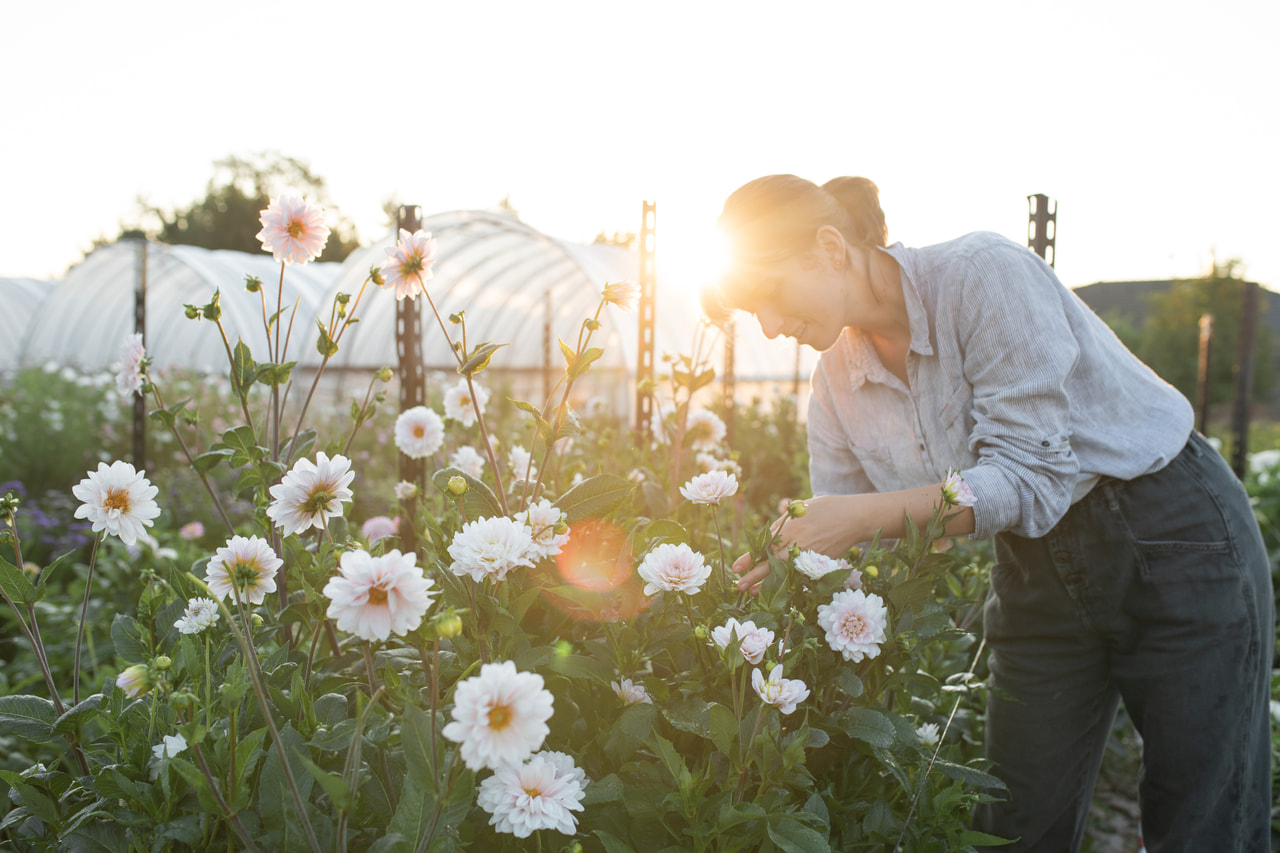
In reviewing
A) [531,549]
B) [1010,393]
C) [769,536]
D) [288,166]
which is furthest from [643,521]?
[288,166]

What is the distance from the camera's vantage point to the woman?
1239mm

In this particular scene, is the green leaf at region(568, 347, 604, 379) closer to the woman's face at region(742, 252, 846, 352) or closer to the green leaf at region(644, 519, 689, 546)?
the green leaf at region(644, 519, 689, 546)

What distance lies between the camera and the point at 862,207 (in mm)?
1454

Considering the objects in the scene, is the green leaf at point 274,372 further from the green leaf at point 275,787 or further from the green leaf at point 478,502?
the green leaf at point 275,787

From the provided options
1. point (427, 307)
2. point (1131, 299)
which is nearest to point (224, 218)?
point (427, 307)

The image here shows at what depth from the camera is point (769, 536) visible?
3.55 feet

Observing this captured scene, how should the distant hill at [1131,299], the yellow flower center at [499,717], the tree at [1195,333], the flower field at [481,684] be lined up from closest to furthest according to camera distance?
the yellow flower center at [499,717], the flower field at [481,684], the tree at [1195,333], the distant hill at [1131,299]

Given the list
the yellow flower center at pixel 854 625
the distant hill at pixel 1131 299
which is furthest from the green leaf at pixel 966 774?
the distant hill at pixel 1131 299

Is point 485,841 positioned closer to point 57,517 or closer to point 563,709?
point 563,709

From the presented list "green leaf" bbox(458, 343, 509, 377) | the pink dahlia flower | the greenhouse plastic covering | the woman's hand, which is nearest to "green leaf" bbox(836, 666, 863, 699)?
the woman's hand

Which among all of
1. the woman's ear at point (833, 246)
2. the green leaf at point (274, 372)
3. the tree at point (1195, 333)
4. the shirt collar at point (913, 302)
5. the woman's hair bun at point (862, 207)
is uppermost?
the woman's hair bun at point (862, 207)

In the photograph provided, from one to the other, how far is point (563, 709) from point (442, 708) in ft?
0.57

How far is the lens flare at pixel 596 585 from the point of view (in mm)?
908

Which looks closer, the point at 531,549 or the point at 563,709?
the point at 531,549
